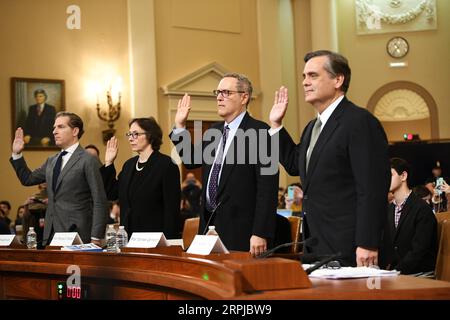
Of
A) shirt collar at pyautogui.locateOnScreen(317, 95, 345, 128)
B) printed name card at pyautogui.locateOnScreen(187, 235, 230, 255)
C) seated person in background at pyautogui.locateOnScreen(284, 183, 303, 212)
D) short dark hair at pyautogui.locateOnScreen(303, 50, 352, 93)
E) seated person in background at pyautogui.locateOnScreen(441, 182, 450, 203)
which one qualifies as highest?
short dark hair at pyautogui.locateOnScreen(303, 50, 352, 93)

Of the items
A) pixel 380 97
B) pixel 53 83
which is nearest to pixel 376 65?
pixel 380 97

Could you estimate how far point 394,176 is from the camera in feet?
13.7

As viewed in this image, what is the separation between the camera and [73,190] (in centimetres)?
444

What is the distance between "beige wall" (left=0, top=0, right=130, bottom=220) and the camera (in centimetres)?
1050

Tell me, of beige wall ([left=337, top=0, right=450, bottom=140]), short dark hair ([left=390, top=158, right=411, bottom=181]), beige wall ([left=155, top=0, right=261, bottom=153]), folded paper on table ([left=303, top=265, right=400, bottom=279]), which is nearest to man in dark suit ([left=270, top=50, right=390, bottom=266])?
folded paper on table ([left=303, top=265, right=400, bottom=279])

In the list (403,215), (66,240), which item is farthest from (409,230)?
(66,240)

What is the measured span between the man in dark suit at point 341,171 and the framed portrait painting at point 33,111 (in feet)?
26.4

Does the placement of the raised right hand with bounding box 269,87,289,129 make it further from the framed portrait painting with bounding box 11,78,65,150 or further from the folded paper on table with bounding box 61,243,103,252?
the framed portrait painting with bounding box 11,78,65,150

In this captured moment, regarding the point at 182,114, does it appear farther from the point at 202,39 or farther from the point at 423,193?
the point at 202,39

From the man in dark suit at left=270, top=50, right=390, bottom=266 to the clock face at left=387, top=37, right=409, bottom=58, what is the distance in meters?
11.8

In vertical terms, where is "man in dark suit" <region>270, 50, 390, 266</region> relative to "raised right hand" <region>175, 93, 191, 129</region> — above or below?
below

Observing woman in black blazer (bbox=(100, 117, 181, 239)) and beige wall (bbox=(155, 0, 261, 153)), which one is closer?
woman in black blazer (bbox=(100, 117, 181, 239))

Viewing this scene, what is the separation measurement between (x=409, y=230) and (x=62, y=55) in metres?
→ 8.17

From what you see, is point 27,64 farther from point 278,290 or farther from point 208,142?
point 278,290
